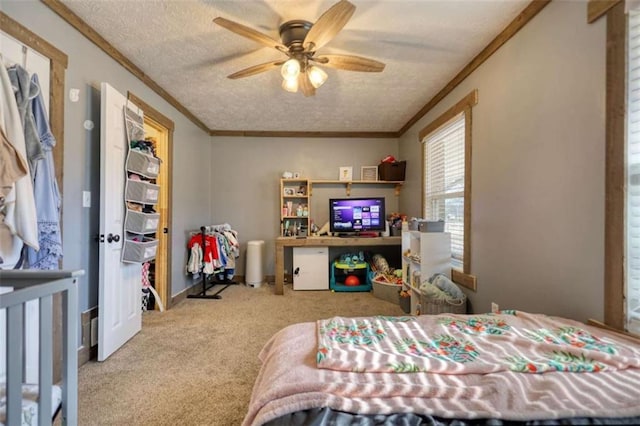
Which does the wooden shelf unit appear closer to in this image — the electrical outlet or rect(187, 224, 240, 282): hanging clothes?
rect(187, 224, 240, 282): hanging clothes

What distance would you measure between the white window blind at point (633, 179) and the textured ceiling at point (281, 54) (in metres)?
0.82

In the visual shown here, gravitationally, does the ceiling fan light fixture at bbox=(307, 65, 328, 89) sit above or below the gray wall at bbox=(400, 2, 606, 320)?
above

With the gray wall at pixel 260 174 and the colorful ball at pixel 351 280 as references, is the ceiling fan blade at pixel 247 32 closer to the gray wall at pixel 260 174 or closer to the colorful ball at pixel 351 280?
the gray wall at pixel 260 174

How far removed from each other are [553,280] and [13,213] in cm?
297

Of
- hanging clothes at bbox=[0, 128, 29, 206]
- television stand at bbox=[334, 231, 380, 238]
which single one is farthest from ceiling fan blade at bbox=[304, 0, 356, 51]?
television stand at bbox=[334, 231, 380, 238]

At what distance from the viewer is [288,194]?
4438 millimetres

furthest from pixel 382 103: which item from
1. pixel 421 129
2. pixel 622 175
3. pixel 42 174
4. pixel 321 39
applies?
pixel 42 174

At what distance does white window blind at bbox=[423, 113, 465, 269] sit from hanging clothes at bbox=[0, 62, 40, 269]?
315 cm

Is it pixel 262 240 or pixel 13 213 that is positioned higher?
pixel 13 213

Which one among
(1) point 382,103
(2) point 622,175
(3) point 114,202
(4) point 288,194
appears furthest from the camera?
(4) point 288,194

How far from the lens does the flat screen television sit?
4.16 metres

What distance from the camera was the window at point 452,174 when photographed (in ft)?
8.34

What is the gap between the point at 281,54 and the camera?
2.33 meters

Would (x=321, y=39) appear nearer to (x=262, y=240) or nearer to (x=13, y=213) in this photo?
(x=13, y=213)
